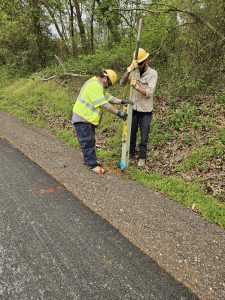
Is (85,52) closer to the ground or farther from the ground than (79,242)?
farther from the ground

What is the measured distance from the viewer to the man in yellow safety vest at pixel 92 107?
457 centimetres

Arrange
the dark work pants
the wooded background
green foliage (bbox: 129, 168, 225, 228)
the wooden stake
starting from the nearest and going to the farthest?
green foliage (bbox: 129, 168, 225, 228), the wooden stake, the dark work pants, the wooded background

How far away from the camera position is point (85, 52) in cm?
1452

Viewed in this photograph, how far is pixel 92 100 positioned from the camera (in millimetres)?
4590

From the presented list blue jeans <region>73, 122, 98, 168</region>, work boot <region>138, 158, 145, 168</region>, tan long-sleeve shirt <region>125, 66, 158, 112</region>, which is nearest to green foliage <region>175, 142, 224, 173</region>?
work boot <region>138, 158, 145, 168</region>

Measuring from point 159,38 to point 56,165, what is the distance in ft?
20.3

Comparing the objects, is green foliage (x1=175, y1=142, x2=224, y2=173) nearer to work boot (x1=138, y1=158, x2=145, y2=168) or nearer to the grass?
the grass

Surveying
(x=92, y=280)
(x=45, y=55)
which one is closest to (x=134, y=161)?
(x=92, y=280)

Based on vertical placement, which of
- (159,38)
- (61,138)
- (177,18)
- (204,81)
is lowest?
(61,138)

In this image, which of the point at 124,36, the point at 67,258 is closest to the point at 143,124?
the point at 67,258

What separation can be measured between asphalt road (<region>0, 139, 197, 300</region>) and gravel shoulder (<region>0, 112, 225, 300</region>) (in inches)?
5.2

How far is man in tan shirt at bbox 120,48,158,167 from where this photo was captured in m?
4.64

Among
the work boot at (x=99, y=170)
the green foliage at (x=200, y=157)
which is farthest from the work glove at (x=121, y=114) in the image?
the green foliage at (x=200, y=157)

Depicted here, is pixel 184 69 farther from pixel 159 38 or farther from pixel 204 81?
pixel 159 38
